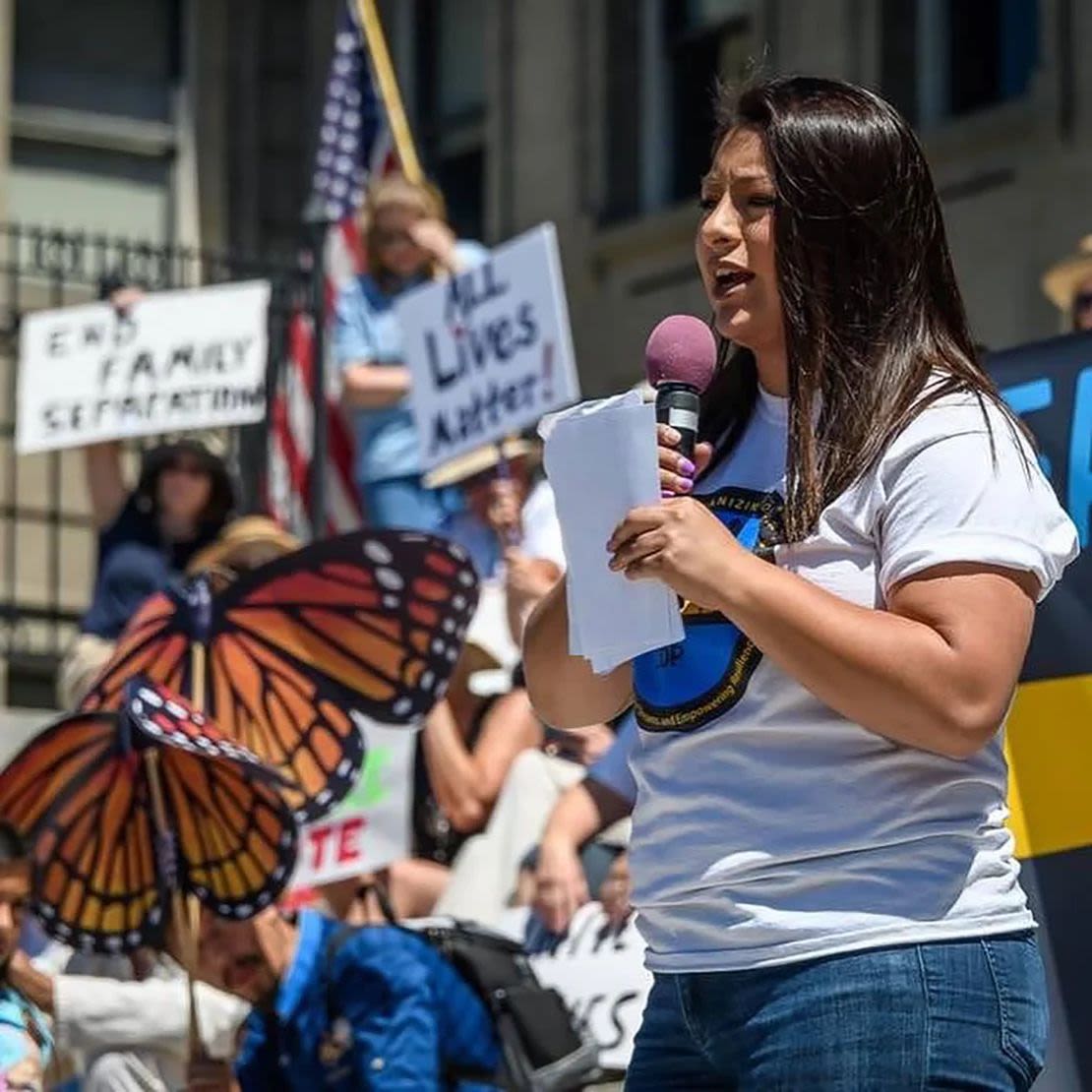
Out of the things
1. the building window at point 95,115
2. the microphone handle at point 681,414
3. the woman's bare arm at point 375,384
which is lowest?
the microphone handle at point 681,414

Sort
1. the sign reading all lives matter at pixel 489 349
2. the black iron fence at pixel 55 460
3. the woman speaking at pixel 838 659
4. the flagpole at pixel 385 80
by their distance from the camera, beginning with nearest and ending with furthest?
the woman speaking at pixel 838 659 < the sign reading all lives matter at pixel 489 349 < the flagpole at pixel 385 80 < the black iron fence at pixel 55 460

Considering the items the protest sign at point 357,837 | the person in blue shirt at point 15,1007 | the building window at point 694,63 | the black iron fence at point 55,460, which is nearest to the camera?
the person in blue shirt at point 15,1007

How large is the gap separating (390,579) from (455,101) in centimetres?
920

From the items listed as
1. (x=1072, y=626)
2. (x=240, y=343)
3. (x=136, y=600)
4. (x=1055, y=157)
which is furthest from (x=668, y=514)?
(x=1055, y=157)

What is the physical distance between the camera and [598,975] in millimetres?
6895

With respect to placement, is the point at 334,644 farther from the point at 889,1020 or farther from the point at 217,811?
the point at 889,1020

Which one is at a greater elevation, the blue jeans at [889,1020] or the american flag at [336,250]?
the american flag at [336,250]

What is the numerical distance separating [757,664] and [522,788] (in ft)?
13.8

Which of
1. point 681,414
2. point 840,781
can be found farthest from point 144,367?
point 840,781

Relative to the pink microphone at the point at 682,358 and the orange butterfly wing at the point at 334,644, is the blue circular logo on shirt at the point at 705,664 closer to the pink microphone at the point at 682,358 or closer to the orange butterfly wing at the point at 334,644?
the pink microphone at the point at 682,358

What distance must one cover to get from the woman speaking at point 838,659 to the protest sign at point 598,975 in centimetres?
343

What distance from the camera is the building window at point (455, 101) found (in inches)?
629

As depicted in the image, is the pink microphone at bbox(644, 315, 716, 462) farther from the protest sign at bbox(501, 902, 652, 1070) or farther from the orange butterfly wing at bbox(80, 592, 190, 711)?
the orange butterfly wing at bbox(80, 592, 190, 711)

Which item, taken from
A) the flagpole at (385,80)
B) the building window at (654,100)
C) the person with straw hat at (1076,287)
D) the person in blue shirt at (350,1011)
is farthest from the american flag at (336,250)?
the person in blue shirt at (350,1011)
